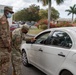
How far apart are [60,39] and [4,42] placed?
143 cm

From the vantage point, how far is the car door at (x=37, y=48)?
252 inches

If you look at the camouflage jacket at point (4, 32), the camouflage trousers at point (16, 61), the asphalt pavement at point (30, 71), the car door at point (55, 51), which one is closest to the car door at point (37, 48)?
the car door at point (55, 51)

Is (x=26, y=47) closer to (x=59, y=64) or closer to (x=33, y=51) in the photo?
(x=33, y=51)

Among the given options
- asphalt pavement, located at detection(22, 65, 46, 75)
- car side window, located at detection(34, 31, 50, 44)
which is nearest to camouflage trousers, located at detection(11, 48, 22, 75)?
car side window, located at detection(34, 31, 50, 44)

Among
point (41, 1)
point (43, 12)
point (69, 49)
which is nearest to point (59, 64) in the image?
point (69, 49)

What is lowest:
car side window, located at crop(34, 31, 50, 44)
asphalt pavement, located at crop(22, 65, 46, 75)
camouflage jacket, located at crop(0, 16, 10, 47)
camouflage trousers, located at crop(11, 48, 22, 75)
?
asphalt pavement, located at crop(22, 65, 46, 75)

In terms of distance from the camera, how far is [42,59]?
20.1ft

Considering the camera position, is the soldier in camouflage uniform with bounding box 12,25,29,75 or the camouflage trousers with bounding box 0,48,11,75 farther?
the soldier in camouflage uniform with bounding box 12,25,29,75

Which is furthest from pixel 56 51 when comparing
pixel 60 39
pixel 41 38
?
pixel 41 38

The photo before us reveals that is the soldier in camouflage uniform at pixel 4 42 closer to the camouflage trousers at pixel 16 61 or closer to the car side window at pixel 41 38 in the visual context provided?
the camouflage trousers at pixel 16 61

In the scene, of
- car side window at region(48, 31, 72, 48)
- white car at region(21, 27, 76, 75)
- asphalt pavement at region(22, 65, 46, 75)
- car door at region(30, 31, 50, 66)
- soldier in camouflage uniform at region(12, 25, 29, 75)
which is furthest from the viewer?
asphalt pavement at region(22, 65, 46, 75)

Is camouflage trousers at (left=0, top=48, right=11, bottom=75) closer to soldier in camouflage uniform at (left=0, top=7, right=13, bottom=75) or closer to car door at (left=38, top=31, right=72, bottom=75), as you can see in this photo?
soldier in camouflage uniform at (left=0, top=7, right=13, bottom=75)

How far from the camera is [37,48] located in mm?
6531

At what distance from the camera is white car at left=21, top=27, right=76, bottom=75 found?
4.84 meters
